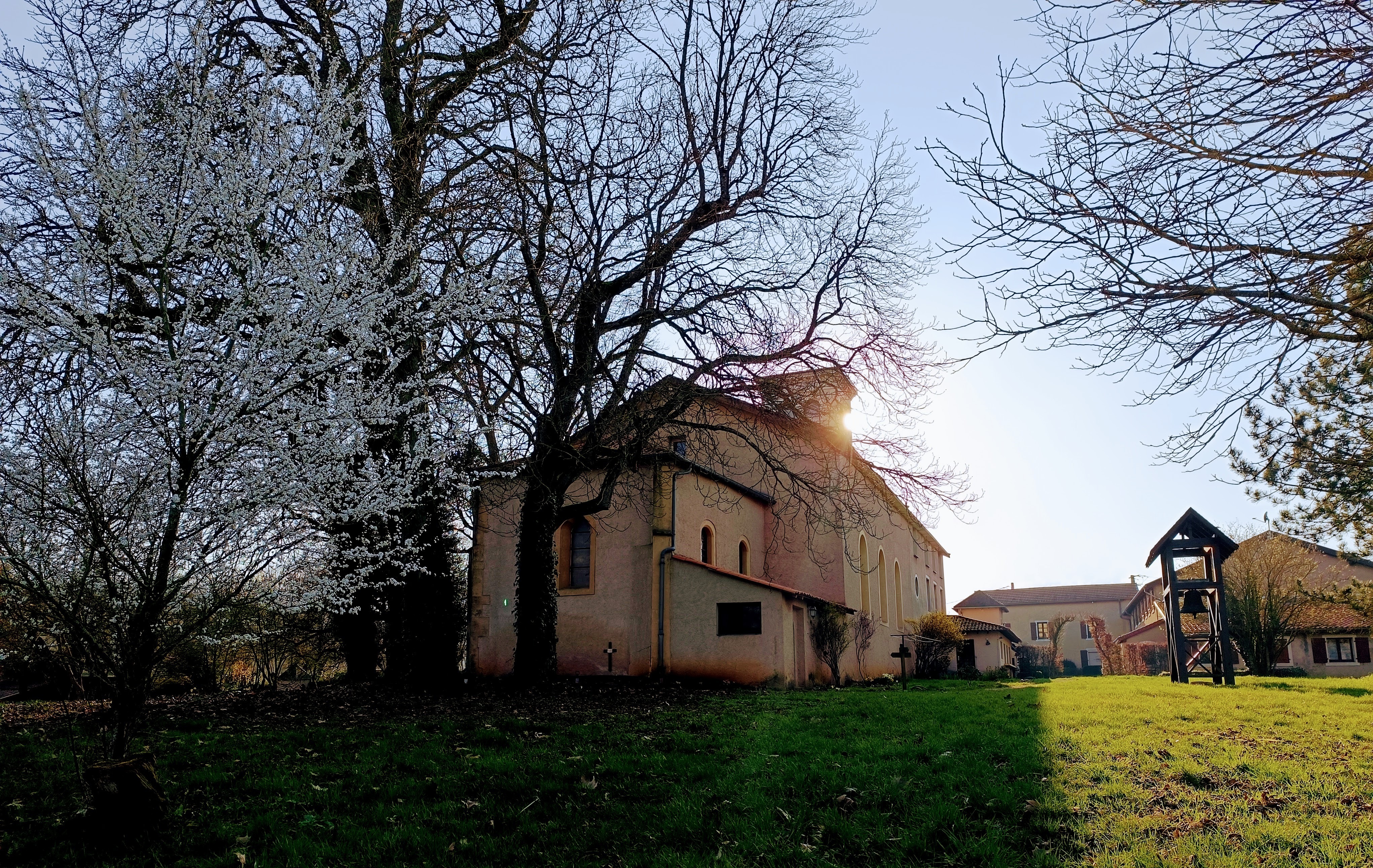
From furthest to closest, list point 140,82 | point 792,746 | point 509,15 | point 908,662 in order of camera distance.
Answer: point 908,662 < point 509,15 < point 140,82 < point 792,746

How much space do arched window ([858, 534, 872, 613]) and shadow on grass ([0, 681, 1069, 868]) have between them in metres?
18.1

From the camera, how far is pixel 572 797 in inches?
283

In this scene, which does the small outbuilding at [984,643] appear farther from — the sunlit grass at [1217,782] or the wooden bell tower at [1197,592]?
the sunlit grass at [1217,782]

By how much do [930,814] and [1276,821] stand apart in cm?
231

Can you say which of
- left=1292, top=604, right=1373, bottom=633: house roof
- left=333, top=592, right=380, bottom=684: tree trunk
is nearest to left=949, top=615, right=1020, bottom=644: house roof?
left=1292, top=604, right=1373, bottom=633: house roof

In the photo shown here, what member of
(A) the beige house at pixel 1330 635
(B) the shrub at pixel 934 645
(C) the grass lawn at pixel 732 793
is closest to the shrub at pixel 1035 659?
(A) the beige house at pixel 1330 635

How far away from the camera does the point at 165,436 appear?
5.62 meters

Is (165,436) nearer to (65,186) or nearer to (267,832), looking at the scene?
(65,186)

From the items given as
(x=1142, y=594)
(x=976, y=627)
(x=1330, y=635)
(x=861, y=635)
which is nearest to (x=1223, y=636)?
(x=861, y=635)

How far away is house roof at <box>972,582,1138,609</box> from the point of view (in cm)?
8431

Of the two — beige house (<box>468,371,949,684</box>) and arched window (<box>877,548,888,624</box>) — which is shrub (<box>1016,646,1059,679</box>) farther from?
beige house (<box>468,371,949,684</box>)

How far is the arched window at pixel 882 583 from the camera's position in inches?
1242

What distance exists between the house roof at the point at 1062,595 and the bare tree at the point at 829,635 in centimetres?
6254

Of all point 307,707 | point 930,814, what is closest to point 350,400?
point 930,814
